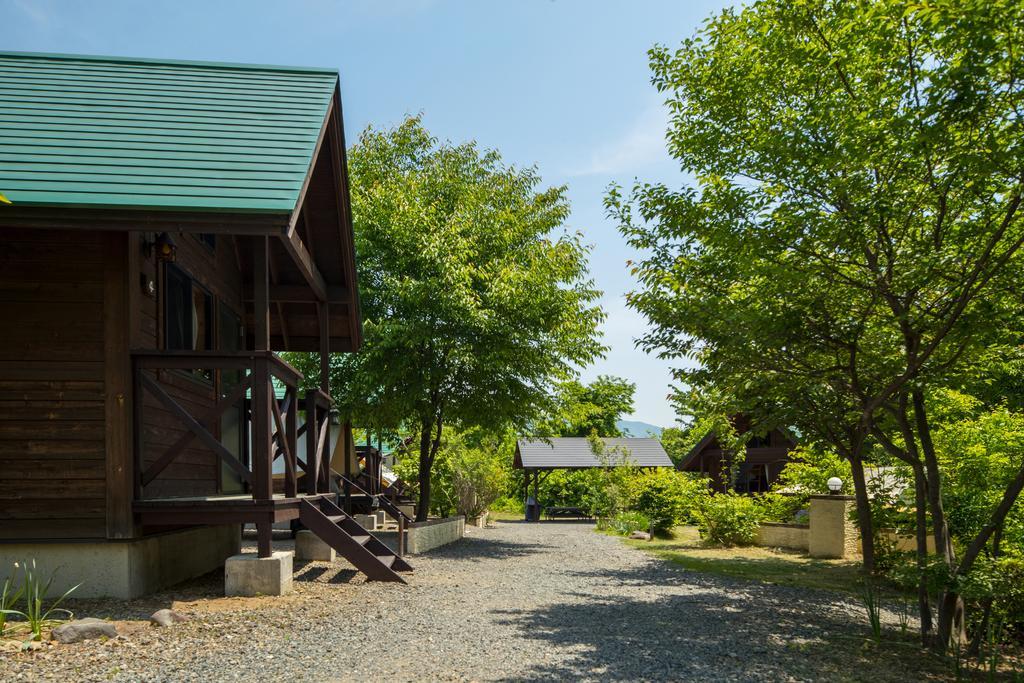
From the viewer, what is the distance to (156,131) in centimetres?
956

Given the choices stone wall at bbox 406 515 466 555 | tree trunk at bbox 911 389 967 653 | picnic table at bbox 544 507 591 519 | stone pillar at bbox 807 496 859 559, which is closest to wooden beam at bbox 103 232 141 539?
tree trunk at bbox 911 389 967 653

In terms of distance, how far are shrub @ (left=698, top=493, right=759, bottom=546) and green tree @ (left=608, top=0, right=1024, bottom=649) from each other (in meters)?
9.64

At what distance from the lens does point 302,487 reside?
749 inches

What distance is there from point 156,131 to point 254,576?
5.08 meters

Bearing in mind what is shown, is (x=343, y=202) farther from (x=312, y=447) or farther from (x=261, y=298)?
(x=261, y=298)

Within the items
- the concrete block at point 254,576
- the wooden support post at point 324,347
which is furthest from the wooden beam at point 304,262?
the concrete block at point 254,576

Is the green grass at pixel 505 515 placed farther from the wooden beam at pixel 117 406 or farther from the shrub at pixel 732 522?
the wooden beam at pixel 117 406

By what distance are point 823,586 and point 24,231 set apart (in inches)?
434

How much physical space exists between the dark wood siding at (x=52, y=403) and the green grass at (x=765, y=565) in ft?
30.1

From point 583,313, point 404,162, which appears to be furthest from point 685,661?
point 404,162

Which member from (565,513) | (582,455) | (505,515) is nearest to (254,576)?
(565,513)

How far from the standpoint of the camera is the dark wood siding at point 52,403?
850 cm

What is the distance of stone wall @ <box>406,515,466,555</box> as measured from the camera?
16.0 meters

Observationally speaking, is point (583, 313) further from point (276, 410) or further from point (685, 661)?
point (685, 661)
